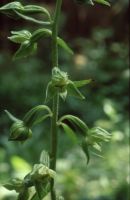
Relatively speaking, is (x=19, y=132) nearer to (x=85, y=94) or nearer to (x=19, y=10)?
(x=19, y=10)

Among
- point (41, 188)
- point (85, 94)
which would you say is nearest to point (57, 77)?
point (41, 188)

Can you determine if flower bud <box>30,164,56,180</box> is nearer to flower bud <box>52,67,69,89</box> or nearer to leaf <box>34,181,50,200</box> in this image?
leaf <box>34,181,50,200</box>

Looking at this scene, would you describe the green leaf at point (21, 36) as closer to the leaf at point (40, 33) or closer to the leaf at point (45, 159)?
the leaf at point (40, 33)

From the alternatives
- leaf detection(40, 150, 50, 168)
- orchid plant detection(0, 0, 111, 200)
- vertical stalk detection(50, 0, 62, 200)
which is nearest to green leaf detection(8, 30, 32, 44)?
orchid plant detection(0, 0, 111, 200)

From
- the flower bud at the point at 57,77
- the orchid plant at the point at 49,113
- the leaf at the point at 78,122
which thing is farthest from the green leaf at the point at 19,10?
the leaf at the point at 78,122

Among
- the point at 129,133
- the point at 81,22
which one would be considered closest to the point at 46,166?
the point at 129,133

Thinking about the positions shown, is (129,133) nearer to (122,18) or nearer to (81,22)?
(122,18)
